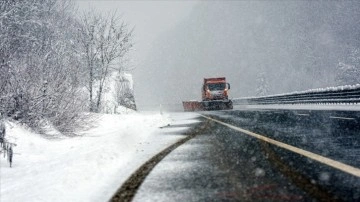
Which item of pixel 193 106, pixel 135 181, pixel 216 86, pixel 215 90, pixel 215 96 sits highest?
pixel 216 86

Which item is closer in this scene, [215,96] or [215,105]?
[215,105]

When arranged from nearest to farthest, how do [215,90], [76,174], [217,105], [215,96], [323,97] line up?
[76,174] → [323,97] → [217,105] → [215,96] → [215,90]

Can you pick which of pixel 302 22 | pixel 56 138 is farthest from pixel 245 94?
pixel 56 138

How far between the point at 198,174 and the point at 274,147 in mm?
2722

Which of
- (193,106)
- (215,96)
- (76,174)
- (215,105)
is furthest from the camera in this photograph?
(193,106)

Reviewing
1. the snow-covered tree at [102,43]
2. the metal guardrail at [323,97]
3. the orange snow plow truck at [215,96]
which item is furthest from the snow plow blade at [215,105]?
the snow-covered tree at [102,43]

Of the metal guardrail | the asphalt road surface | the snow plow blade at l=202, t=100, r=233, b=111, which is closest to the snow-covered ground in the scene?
the asphalt road surface

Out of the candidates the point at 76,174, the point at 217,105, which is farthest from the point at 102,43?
the point at 76,174

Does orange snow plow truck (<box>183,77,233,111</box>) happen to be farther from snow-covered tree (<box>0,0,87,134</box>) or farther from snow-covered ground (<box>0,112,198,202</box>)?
snow-covered ground (<box>0,112,198,202</box>)

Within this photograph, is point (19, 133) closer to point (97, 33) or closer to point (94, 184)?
point (94, 184)

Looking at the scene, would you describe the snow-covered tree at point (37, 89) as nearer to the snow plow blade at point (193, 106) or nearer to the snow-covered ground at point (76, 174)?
the snow-covered ground at point (76, 174)

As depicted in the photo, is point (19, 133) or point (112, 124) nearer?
point (19, 133)

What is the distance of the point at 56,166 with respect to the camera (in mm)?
6434

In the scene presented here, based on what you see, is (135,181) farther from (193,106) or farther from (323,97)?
(193,106)
